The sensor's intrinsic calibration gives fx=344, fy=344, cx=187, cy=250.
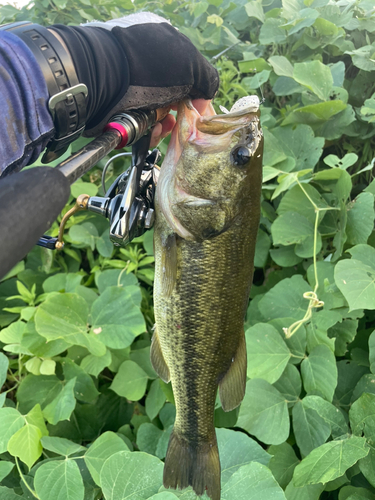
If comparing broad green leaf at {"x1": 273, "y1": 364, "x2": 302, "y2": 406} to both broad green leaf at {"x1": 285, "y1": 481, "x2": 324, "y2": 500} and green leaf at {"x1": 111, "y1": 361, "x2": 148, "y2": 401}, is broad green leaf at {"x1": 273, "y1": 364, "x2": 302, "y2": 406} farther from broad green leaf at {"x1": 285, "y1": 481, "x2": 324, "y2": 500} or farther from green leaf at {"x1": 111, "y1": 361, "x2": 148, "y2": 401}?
green leaf at {"x1": 111, "y1": 361, "x2": 148, "y2": 401}

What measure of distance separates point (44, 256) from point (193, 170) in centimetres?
142

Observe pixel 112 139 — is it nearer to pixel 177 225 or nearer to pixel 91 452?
pixel 177 225

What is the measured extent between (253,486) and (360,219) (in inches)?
45.1

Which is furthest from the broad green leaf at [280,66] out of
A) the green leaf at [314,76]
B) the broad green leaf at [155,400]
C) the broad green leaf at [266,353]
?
the broad green leaf at [155,400]

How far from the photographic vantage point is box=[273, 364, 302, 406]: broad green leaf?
1.36m

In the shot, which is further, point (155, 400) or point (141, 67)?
point (155, 400)

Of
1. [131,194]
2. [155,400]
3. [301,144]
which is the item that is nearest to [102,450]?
[155,400]

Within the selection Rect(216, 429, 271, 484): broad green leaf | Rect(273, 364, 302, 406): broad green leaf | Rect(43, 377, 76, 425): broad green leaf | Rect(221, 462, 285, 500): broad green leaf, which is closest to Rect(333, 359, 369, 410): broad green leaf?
Rect(273, 364, 302, 406): broad green leaf

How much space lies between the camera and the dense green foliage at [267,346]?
1.14m

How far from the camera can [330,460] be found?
107 cm

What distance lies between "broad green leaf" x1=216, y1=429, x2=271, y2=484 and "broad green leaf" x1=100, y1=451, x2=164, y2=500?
0.82 ft

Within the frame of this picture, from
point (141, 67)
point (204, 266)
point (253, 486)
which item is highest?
point (141, 67)

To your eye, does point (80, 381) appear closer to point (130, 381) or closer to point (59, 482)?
point (130, 381)

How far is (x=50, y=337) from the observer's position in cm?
134
